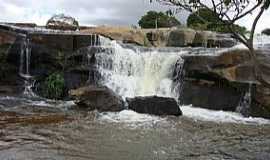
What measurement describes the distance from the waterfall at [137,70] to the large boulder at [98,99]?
2.83 metres

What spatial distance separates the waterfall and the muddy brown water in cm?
378

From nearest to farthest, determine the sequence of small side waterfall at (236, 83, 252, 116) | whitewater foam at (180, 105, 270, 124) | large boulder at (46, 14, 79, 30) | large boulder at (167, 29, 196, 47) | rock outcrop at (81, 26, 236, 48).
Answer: whitewater foam at (180, 105, 270, 124), small side waterfall at (236, 83, 252, 116), rock outcrop at (81, 26, 236, 48), large boulder at (167, 29, 196, 47), large boulder at (46, 14, 79, 30)

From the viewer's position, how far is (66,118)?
1473 cm

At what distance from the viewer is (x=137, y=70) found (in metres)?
20.6

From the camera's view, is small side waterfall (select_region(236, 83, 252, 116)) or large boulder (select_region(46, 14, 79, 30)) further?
large boulder (select_region(46, 14, 79, 30))

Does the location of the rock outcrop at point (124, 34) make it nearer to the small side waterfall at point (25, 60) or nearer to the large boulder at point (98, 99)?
the small side waterfall at point (25, 60)

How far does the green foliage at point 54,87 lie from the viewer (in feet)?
65.1

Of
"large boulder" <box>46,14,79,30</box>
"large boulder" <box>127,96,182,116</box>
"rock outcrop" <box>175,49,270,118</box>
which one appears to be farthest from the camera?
"large boulder" <box>46,14,79,30</box>

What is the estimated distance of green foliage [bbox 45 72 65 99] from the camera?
19844 mm

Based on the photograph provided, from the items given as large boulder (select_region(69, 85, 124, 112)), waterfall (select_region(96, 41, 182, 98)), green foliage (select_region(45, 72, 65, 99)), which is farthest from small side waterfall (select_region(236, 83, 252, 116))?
green foliage (select_region(45, 72, 65, 99))

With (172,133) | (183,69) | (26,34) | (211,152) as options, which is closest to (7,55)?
(26,34)

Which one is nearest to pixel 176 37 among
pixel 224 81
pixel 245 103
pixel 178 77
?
pixel 178 77

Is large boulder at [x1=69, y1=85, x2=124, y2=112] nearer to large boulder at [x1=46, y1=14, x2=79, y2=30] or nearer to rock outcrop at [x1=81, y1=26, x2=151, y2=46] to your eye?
rock outcrop at [x1=81, y1=26, x2=151, y2=46]

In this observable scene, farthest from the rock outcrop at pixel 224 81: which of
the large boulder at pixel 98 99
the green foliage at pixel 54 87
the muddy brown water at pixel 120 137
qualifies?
the green foliage at pixel 54 87
